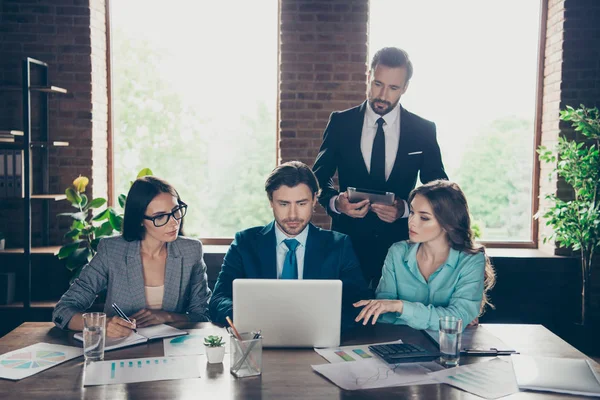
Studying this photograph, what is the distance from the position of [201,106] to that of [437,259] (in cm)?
289

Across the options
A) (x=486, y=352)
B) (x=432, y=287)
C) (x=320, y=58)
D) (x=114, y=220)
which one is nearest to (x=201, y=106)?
(x=320, y=58)

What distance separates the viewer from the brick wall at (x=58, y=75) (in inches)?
166

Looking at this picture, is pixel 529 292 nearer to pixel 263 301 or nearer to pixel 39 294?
pixel 263 301

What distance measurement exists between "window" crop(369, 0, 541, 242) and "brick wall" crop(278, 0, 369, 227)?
0.52 meters

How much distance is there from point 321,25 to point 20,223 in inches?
105

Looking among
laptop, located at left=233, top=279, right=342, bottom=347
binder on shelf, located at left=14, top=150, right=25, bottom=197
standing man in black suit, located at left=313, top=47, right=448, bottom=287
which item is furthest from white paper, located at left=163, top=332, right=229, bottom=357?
binder on shelf, located at left=14, top=150, right=25, bottom=197

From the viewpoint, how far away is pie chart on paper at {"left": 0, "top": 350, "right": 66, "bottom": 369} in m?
1.61

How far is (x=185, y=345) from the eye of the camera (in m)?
1.79

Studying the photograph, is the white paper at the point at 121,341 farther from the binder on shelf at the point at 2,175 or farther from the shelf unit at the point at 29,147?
the binder on shelf at the point at 2,175

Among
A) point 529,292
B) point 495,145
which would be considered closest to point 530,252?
point 529,292

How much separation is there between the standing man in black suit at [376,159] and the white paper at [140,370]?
1.31 m

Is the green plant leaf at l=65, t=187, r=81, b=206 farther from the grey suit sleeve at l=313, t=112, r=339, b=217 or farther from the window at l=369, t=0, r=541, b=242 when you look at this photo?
the window at l=369, t=0, r=541, b=242

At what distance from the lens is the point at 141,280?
2.35 meters

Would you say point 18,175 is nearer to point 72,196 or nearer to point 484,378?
point 72,196
